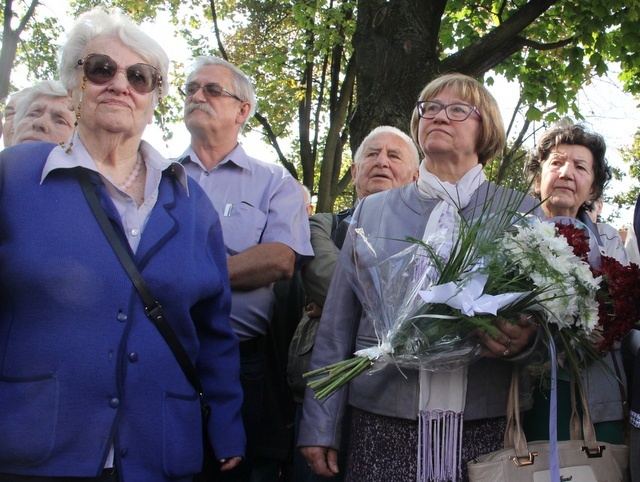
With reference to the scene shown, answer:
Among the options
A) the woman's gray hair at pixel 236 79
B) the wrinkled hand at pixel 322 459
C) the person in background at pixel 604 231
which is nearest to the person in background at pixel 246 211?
the woman's gray hair at pixel 236 79

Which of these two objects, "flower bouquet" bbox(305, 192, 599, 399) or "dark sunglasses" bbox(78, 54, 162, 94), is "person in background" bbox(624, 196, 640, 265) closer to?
"flower bouquet" bbox(305, 192, 599, 399)

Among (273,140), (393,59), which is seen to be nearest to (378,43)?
(393,59)

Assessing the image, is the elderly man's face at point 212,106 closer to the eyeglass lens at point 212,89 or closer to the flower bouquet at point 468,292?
the eyeglass lens at point 212,89

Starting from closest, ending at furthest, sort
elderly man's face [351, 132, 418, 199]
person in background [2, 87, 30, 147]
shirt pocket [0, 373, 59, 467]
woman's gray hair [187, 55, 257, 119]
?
shirt pocket [0, 373, 59, 467]
woman's gray hair [187, 55, 257, 119]
person in background [2, 87, 30, 147]
elderly man's face [351, 132, 418, 199]

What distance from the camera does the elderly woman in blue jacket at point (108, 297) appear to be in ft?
6.63

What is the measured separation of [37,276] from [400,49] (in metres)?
5.31

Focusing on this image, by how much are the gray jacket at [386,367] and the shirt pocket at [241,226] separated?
23.0 inches

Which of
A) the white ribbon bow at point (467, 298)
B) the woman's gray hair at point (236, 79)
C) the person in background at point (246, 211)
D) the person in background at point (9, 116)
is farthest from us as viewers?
the person in background at point (9, 116)

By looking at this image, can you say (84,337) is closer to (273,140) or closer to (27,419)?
(27,419)

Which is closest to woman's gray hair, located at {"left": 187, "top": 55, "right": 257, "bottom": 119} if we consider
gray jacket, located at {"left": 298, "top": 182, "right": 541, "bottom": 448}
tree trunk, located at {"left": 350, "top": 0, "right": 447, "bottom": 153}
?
gray jacket, located at {"left": 298, "top": 182, "right": 541, "bottom": 448}

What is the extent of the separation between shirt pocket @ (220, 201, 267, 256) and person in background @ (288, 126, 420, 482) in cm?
34

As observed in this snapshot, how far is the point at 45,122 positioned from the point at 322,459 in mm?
2310

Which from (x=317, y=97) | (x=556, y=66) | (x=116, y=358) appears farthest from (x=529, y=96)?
(x=116, y=358)

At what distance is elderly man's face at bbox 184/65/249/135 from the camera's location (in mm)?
3488
